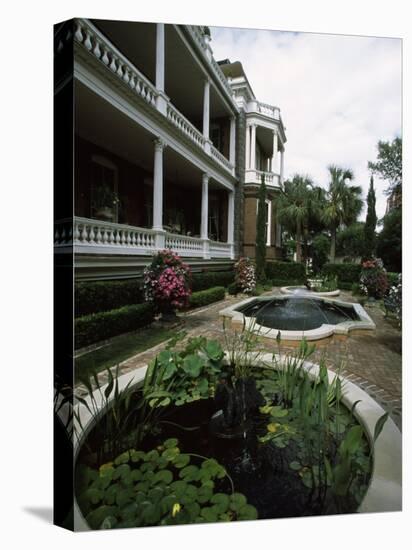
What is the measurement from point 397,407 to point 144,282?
2.21m

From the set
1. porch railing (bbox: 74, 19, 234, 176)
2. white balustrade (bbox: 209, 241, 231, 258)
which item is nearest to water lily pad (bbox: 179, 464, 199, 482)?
white balustrade (bbox: 209, 241, 231, 258)

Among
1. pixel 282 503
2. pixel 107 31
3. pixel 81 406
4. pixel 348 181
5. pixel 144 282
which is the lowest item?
pixel 282 503

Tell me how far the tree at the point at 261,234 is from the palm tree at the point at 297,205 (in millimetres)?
162

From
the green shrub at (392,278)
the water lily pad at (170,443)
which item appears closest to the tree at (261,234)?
the green shrub at (392,278)

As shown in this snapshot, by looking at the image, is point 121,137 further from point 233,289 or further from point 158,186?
point 233,289

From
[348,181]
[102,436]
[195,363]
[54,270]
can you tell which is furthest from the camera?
[348,181]

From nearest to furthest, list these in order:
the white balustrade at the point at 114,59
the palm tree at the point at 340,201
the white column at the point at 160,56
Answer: the white balustrade at the point at 114,59
the white column at the point at 160,56
the palm tree at the point at 340,201

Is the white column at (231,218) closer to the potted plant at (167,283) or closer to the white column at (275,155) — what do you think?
the white column at (275,155)

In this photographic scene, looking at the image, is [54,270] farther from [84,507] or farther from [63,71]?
[84,507]

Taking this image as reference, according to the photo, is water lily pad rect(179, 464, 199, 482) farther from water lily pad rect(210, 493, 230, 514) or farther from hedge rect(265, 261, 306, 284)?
hedge rect(265, 261, 306, 284)

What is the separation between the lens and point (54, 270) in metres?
2.04

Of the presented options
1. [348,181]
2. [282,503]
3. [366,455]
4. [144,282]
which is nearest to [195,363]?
[144,282]

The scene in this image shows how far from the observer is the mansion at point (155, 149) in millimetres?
1952

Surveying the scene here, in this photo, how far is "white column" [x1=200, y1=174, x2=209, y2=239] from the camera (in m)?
2.86
